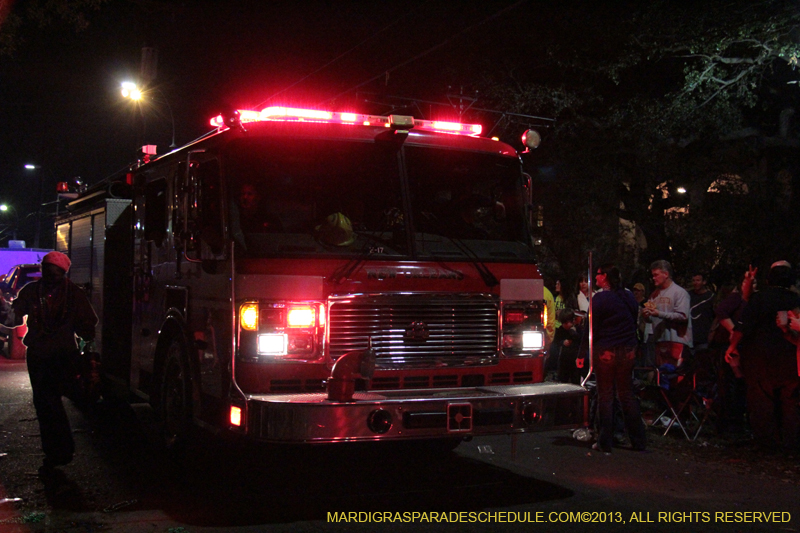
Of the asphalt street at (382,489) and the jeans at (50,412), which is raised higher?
the jeans at (50,412)

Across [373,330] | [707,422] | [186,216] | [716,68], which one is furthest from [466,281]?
[716,68]

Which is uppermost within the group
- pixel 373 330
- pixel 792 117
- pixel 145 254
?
pixel 792 117

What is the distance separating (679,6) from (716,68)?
2675 millimetres

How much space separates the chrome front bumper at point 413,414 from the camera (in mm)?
5340

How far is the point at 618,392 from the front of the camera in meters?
8.02

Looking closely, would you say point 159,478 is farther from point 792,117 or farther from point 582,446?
point 792,117

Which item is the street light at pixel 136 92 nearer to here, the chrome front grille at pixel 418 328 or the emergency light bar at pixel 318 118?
the emergency light bar at pixel 318 118

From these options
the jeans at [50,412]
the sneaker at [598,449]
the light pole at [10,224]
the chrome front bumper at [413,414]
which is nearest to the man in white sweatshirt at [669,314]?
the sneaker at [598,449]

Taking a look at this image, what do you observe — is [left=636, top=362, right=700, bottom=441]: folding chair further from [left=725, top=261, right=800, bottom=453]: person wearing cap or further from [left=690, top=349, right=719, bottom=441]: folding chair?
[left=725, top=261, right=800, bottom=453]: person wearing cap

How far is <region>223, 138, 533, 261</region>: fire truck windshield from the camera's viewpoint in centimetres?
600

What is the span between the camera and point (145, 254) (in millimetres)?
7988

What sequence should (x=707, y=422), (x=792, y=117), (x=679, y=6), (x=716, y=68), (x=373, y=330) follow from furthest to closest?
1. (x=792, y=117)
2. (x=716, y=68)
3. (x=679, y=6)
4. (x=707, y=422)
5. (x=373, y=330)

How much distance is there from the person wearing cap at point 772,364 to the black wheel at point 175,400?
5364 millimetres

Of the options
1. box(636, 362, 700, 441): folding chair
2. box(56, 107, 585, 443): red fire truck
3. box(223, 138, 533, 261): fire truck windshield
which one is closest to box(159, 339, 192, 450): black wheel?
box(56, 107, 585, 443): red fire truck
